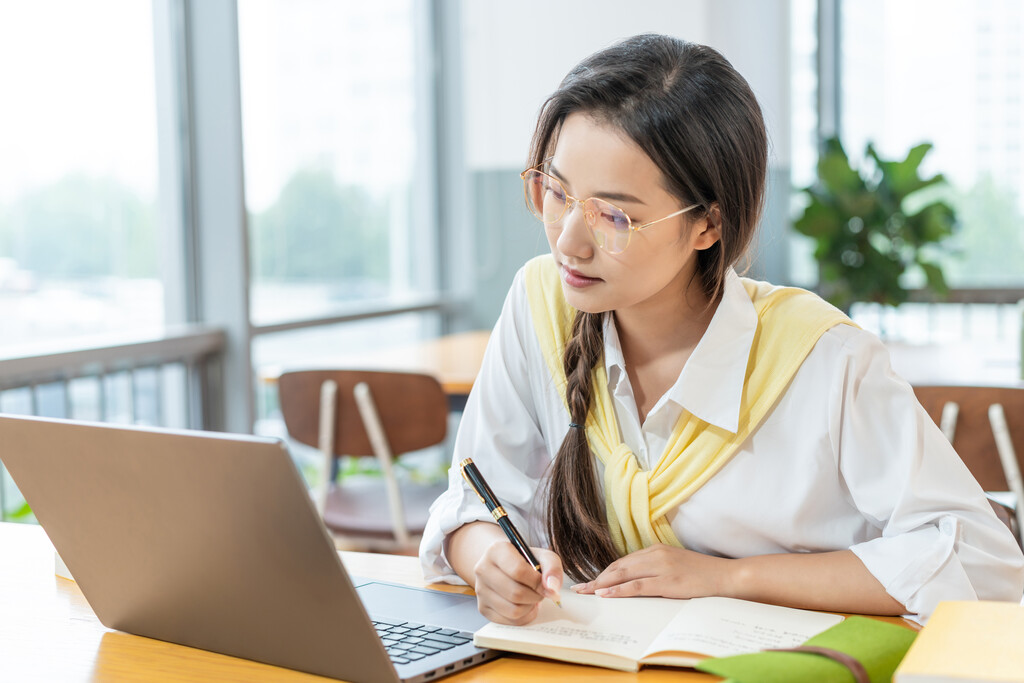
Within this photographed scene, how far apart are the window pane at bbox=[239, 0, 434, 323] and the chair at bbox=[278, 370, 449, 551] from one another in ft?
4.04

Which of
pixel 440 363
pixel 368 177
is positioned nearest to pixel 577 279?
pixel 440 363

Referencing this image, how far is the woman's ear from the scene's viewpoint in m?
1.17

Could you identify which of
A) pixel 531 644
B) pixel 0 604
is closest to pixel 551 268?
pixel 531 644

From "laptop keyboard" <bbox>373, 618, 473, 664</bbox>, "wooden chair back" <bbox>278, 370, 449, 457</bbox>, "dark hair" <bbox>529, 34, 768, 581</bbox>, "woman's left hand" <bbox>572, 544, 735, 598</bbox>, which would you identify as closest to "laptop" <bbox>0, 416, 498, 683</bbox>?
"laptop keyboard" <bbox>373, 618, 473, 664</bbox>

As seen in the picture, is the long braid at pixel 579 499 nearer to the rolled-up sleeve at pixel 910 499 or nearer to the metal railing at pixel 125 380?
the rolled-up sleeve at pixel 910 499

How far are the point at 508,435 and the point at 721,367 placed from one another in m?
0.28

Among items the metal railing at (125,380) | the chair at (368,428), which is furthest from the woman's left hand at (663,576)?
the metal railing at (125,380)

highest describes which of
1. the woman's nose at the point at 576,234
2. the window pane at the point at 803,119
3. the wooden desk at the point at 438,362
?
the window pane at the point at 803,119

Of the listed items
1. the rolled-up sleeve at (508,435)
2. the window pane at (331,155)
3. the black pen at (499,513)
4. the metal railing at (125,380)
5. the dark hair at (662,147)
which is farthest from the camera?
the window pane at (331,155)

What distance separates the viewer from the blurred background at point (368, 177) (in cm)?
305

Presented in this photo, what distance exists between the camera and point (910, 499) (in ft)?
3.42

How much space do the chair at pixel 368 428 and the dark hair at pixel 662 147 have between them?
1296mm

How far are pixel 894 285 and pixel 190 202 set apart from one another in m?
3.15

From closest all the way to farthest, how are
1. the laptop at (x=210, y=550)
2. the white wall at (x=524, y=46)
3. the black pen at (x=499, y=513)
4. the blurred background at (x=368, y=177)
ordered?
the laptop at (x=210, y=550) → the black pen at (x=499, y=513) → the blurred background at (x=368, y=177) → the white wall at (x=524, y=46)
